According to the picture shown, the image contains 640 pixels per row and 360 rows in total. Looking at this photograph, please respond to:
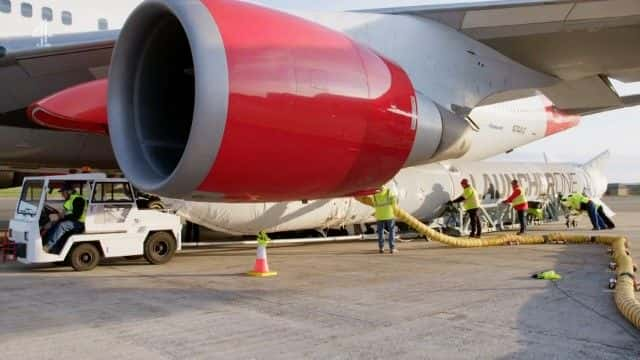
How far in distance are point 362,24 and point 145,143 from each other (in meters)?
1.82

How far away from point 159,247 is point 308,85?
5557 millimetres

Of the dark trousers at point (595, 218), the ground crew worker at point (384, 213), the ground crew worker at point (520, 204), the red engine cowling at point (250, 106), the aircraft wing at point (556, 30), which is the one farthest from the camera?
the dark trousers at point (595, 218)

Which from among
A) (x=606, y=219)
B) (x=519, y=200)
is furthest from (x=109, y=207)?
(x=606, y=219)

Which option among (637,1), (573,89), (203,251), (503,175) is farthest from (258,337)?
(503,175)

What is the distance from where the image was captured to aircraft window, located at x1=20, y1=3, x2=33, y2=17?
8938 millimetres

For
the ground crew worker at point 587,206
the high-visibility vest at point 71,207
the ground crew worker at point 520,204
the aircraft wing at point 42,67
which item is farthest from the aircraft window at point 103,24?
the ground crew worker at point 587,206

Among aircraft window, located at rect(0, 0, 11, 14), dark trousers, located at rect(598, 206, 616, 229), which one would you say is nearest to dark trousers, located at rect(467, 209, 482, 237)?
dark trousers, located at rect(598, 206, 616, 229)

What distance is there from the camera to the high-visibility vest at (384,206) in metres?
9.98

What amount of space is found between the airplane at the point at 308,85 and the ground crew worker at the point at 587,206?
9943 mm

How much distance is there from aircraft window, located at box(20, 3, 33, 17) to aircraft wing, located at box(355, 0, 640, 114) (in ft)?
20.6

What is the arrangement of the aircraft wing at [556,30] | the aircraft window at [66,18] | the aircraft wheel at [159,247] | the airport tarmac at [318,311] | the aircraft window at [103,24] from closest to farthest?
the airport tarmac at [318,311] → the aircraft wing at [556,30] → the aircraft wheel at [159,247] → the aircraft window at [66,18] → the aircraft window at [103,24]

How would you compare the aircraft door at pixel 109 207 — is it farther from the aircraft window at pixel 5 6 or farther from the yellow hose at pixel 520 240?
the yellow hose at pixel 520 240

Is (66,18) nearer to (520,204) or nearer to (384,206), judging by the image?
(384,206)

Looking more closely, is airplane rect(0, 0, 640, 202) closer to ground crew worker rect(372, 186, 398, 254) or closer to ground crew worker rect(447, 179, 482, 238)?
ground crew worker rect(372, 186, 398, 254)
